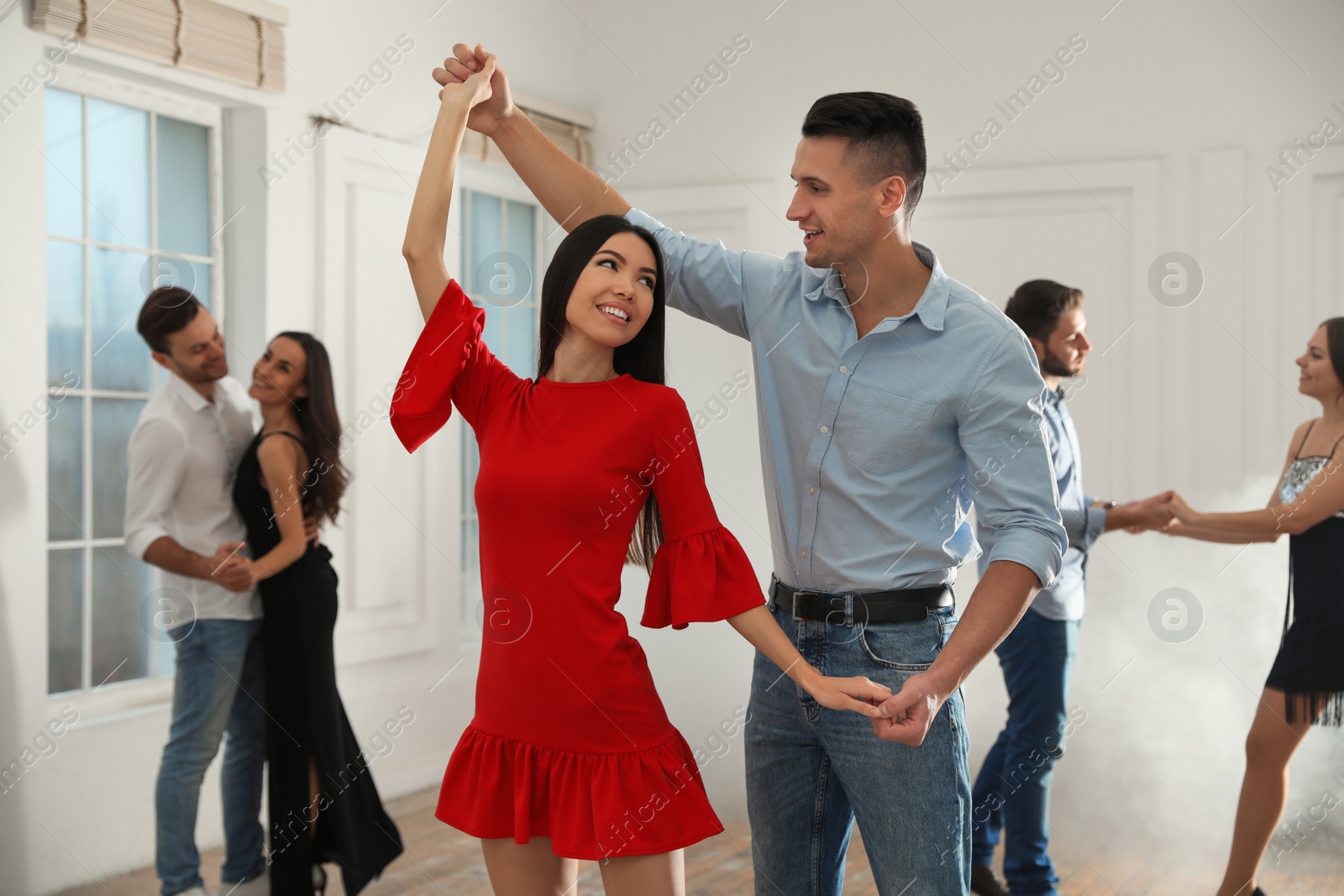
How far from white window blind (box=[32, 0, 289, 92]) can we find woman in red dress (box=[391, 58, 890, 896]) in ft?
6.20

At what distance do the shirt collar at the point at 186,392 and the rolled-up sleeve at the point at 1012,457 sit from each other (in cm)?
205

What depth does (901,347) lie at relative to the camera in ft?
5.15

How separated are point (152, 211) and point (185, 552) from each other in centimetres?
112

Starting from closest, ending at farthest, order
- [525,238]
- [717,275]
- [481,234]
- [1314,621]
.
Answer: [717,275], [1314,621], [481,234], [525,238]

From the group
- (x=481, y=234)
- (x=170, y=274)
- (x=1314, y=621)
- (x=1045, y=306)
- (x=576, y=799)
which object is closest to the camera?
(x=576, y=799)

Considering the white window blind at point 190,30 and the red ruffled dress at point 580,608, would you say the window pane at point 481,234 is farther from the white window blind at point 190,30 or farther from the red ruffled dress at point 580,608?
the red ruffled dress at point 580,608

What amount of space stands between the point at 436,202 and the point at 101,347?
2086 millimetres

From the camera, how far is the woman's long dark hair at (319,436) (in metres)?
2.89

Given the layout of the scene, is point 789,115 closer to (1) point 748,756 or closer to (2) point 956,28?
(2) point 956,28

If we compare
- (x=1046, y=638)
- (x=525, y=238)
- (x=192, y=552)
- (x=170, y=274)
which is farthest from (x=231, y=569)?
(x=525, y=238)

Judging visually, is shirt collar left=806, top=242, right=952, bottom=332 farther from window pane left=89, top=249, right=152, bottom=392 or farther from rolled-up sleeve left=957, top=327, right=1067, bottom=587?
window pane left=89, top=249, right=152, bottom=392

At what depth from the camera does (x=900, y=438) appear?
5.06 ft

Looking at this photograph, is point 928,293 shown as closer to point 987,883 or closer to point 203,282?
point 987,883

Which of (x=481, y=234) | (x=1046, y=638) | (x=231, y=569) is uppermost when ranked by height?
(x=481, y=234)
